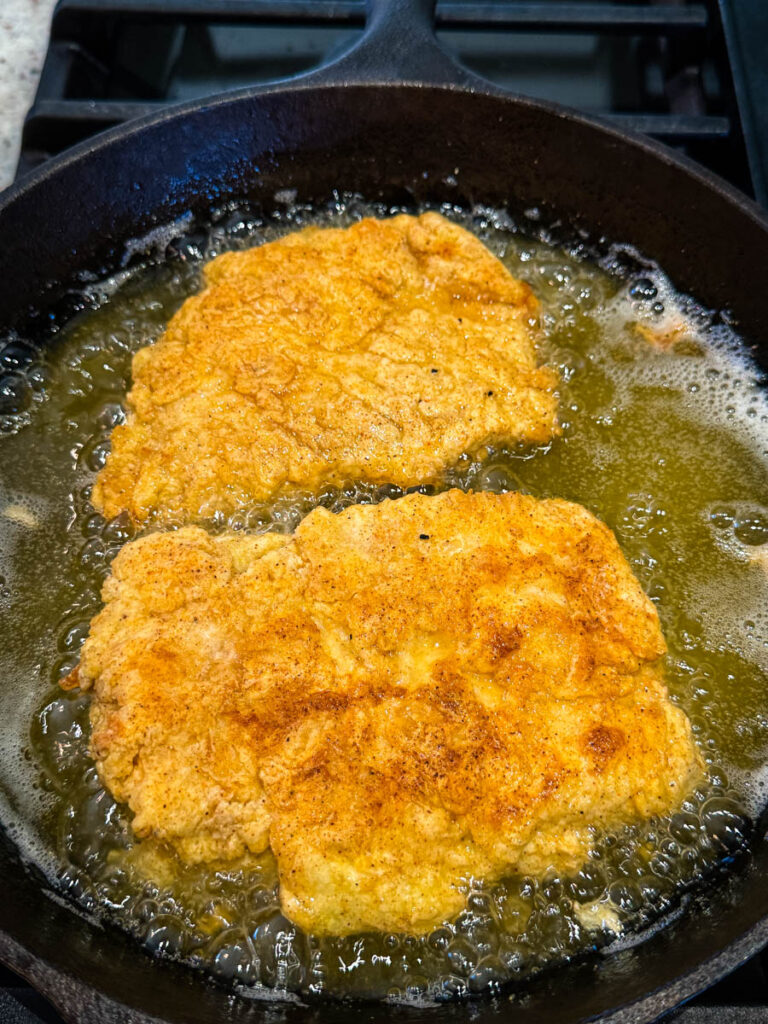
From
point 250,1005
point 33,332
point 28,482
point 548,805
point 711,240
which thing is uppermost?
point 711,240

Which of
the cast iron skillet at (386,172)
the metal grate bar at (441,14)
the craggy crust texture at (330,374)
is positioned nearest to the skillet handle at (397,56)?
the cast iron skillet at (386,172)

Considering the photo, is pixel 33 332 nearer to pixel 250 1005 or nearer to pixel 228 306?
pixel 228 306

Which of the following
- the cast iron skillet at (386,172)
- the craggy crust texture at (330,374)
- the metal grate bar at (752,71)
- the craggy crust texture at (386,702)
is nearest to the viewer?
the craggy crust texture at (386,702)

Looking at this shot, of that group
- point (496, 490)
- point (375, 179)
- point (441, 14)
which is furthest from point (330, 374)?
point (441, 14)

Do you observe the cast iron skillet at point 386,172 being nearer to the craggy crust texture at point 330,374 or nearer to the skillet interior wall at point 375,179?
the skillet interior wall at point 375,179

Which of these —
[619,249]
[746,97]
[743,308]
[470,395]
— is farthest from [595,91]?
[470,395]

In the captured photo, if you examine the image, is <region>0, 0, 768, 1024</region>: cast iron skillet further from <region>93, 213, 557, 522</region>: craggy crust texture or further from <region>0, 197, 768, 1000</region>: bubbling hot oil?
<region>93, 213, 557, 522</region>: craggy crust texture

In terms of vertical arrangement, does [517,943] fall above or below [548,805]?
below
